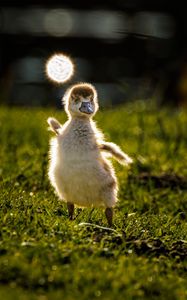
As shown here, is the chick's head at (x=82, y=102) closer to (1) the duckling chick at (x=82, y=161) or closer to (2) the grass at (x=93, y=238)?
(1) the duckling chick at (x=82, y=161)

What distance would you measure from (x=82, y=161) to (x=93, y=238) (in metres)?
0.63

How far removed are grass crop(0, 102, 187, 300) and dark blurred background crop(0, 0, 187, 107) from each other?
7763mm

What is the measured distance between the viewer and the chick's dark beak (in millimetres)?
→ 6262

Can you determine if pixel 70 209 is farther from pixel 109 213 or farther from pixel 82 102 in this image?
pixel 82 102

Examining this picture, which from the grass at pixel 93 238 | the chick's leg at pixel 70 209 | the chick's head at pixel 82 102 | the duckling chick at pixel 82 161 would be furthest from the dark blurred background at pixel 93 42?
the chick's leg at pixel 70 209

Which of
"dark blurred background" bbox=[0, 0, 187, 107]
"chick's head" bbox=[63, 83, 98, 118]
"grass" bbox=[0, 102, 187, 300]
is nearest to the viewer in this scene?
"grass" bbox=[0, 102, 187, 300]

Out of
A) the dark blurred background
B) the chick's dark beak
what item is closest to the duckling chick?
the chick's dark beak

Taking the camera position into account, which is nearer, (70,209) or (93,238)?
(93,238)

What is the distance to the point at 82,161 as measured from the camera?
236 inches

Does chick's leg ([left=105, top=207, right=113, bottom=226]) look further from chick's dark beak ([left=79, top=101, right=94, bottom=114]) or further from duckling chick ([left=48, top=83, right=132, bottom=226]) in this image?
chick's dark beak ([left=79, top=101, right=94, bottom=114])

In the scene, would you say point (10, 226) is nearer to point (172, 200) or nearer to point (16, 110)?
Answer: point (172, 200)

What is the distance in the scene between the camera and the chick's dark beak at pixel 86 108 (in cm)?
626

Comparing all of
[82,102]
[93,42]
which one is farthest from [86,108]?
[93,42]

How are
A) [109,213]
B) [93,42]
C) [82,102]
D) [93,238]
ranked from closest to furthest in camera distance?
[93,238] → [109,213] → [82,102] → [93,42]
